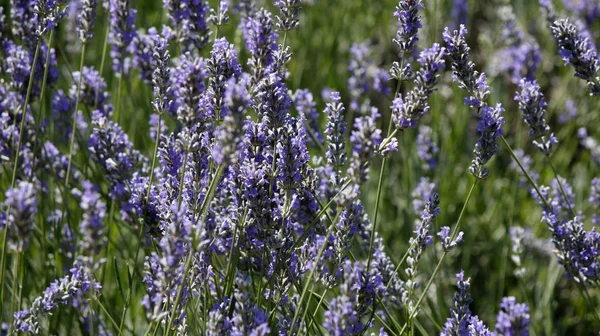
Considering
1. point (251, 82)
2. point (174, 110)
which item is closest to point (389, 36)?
point (174, 110)

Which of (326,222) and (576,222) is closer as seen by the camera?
(576,222)

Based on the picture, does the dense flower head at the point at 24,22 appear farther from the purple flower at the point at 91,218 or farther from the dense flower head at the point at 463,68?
the dense flower head at the point at 463,68

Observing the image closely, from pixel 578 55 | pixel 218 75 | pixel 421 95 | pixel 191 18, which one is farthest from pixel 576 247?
pixel 191 18

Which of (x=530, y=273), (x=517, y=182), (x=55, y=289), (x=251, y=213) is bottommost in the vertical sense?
(x=55, y=289)

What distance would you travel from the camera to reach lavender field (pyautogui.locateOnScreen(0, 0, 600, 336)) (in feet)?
6.12

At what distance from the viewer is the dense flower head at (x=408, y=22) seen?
216 cm

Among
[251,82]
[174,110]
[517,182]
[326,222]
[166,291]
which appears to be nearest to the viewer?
[166,291]

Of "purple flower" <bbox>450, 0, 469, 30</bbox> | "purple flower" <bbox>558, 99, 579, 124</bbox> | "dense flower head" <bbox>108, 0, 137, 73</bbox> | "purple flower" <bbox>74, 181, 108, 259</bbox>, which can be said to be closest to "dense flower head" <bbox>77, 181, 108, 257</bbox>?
"purple flower" <bbox>74, 181, 108, 259</bbox>

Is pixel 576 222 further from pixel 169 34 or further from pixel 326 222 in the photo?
pixel 169 34

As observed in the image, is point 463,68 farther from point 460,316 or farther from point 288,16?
point 460,316

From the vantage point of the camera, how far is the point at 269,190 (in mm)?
2014

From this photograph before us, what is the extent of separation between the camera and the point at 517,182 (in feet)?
12.3

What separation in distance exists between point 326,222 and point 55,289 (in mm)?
1035

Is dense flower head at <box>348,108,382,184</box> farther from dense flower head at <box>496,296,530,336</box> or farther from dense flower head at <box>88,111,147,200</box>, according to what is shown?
dense flower head at <box>88,111,147,200</box>
